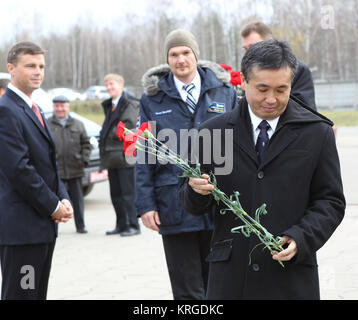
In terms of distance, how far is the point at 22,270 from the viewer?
4.02 m

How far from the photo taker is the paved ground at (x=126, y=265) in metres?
5.81

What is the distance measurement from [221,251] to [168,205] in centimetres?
140

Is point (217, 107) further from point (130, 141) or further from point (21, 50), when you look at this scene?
point (130, 141)

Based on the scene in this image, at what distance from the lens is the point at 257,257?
275cm

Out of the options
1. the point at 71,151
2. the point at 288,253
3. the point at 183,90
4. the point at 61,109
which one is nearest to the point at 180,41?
the point at 183,90

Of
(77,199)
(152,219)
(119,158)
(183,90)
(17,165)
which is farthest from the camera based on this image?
(77,199)

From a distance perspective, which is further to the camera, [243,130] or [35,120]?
[35,120]

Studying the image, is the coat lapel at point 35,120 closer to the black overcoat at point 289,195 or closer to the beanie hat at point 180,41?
the beanie hat at point 180,41

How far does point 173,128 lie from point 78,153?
553cm

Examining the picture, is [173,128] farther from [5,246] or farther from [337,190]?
[337,190]

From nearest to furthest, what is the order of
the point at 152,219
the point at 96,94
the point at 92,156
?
the point at 152,219, the point at 92,156, the point at 96,94

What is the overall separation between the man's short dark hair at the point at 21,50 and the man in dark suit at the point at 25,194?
1.1 inches

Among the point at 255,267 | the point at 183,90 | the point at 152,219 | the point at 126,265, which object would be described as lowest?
the point at 126,265

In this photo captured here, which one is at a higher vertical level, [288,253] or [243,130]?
[243,130]
